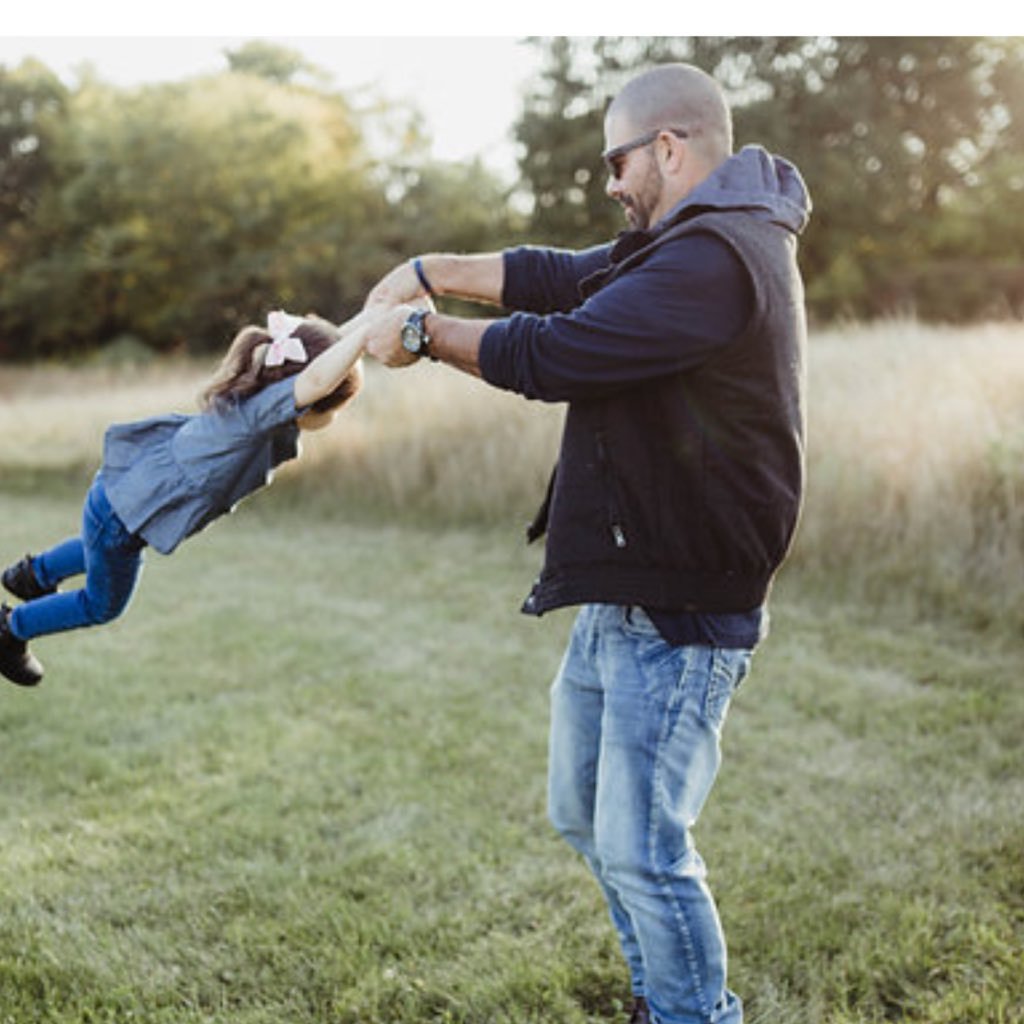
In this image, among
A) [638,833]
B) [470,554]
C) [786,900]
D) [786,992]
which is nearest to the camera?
[638,833]

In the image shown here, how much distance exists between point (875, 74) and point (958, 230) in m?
4.97

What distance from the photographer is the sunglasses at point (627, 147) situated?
2242 millimetres

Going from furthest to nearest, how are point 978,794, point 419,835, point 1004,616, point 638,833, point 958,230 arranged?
point 958,230, point 1004,616, point 978,794, point 419,835, point 638,833

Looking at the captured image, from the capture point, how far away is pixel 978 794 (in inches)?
168

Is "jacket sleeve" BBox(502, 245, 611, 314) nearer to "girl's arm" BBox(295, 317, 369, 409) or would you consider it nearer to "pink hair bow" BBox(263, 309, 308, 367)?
"girl's arm" BBox(295, 317, 369, 409)

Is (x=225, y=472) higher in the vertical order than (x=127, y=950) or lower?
higher

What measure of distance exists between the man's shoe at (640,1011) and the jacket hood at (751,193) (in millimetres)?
1813

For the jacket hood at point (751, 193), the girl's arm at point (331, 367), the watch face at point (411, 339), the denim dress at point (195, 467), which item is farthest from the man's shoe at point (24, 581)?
the jacket hood at point (751, 193)

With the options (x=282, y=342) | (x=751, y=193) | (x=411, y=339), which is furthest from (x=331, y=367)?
(x=751, y=193)

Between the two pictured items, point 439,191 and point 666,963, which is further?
point 439,191

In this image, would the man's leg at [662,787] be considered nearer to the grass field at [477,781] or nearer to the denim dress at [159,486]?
the grass field at [477,781]

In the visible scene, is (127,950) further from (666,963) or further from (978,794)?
(978,794)

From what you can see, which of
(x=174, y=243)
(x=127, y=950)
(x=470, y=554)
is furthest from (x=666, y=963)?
(x=174, y=243)

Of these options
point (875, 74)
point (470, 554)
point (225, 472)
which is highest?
point (875, 74)
